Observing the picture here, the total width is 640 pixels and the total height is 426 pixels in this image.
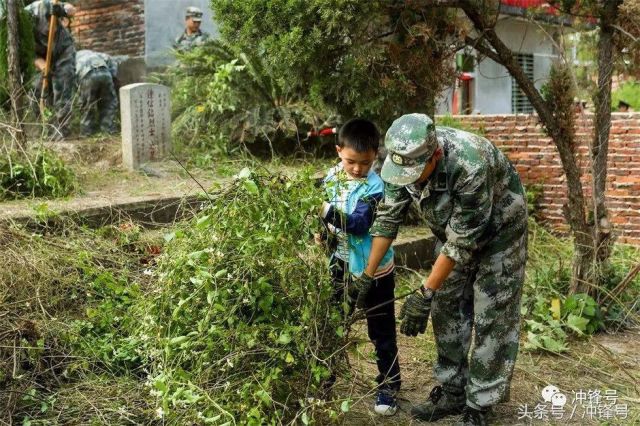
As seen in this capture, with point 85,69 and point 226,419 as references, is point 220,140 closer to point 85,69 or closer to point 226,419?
point 85,69

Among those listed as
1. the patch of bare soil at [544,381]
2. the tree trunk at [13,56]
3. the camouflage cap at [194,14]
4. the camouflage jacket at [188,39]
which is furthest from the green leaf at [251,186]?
the camouflage cap at [194,14]

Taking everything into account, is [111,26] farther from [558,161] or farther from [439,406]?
[439,406]

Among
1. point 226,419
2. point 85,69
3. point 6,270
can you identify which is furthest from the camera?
point 85,69

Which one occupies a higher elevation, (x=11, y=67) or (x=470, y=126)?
(x=11, y=67)

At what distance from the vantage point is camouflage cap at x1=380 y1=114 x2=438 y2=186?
4078 mm

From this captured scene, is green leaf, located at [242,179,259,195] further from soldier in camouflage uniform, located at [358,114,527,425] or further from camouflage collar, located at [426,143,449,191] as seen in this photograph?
camouflage collar, located at [426,143,449,191]

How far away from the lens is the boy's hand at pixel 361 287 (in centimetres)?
448

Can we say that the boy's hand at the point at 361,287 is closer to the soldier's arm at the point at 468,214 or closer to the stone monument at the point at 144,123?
the soldier's arm at the point at 468,214

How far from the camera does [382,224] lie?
4.46 m

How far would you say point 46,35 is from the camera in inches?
435

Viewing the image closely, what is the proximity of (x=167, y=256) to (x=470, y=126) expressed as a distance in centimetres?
710

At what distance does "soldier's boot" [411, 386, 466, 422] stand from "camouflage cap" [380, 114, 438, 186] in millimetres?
1473

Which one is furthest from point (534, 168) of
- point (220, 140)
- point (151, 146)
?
point (151, 146)

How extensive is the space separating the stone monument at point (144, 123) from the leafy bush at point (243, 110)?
0.71 meters
